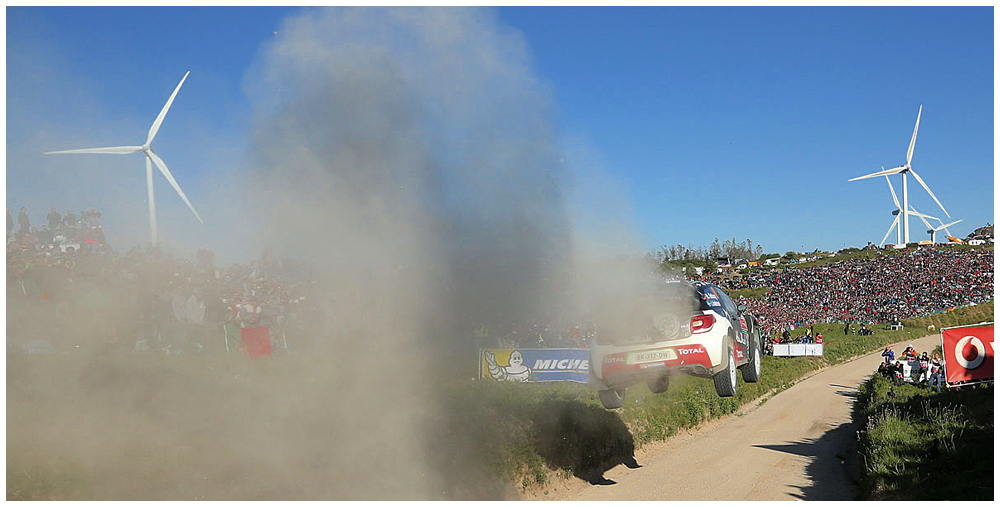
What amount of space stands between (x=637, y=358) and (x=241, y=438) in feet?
40.4

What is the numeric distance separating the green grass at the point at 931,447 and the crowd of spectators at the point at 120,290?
18.9m

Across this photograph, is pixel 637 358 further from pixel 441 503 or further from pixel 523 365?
pixel 523 365

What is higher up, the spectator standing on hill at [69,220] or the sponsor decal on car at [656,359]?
the spectator standing on hill at [69,220]

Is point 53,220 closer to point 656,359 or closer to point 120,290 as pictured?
point 120,290

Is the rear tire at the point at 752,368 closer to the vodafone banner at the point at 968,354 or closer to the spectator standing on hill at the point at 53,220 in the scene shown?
the vodafone banner at the point at 968,354

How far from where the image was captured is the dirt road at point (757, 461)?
33.0 m

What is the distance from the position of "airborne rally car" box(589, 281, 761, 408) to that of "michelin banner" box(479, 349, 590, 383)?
1390cm

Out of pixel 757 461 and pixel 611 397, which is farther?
pixel 757 461

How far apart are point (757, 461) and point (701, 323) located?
81.4ft

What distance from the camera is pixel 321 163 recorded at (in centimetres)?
1727

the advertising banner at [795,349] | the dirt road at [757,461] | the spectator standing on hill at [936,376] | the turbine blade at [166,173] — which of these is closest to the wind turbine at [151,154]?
the turbine blade at [166,173]

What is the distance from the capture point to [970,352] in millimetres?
24547

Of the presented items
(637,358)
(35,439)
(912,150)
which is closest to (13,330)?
(35,439)

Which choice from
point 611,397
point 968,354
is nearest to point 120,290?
point 611,397
